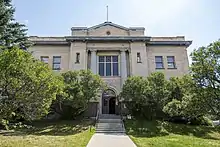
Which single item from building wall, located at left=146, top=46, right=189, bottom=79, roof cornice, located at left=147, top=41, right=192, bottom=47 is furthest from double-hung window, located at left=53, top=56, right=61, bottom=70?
roof cornice, located at left=147, top=41, right=192, bottom=47

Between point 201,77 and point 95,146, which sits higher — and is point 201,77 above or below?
above

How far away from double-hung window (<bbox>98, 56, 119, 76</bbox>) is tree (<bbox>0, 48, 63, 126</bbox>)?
14.7m

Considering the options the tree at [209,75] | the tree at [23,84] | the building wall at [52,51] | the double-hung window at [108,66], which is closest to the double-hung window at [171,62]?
the double-hung window at [108,66]

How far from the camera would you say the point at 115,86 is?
76.6ft

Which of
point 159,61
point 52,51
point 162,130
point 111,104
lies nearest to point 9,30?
point 52,51

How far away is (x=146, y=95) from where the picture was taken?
58.9 ft

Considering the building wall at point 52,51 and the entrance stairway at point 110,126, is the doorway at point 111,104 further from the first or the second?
the building wall at point 52,51

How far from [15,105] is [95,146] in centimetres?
404

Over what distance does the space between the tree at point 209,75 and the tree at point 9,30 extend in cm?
1066

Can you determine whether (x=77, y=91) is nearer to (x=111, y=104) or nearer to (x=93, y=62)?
(x=93, y=62)

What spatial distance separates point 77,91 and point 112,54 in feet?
28.1

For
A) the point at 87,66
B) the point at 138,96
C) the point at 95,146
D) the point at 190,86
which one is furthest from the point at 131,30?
the point at 95,146

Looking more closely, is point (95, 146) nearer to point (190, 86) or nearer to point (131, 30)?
point (190, 86)

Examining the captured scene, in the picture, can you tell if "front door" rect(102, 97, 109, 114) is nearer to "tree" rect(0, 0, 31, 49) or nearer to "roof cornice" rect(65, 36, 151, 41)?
"roof cornice" rect(65, 36, 151, 41)
